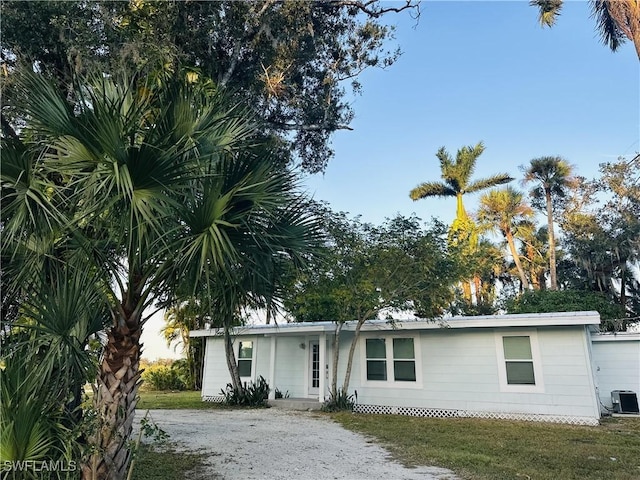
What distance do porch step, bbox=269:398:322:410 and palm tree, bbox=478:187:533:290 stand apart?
14.9 meters

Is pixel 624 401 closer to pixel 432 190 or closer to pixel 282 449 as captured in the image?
pixel 282 449

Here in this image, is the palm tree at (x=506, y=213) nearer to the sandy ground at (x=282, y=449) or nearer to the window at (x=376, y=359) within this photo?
the window at (x=376, y=359)

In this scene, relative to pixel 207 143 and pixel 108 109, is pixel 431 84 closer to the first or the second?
pixel 207 143

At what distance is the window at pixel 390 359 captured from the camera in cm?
1159

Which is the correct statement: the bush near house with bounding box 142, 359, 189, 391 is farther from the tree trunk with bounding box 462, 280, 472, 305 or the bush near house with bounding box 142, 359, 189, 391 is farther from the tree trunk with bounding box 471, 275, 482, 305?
the tree trunk with bounding box 471, 275, 482, 305

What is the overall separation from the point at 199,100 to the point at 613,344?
13.4 m

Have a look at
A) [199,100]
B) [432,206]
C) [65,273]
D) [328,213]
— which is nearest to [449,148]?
[432,206]

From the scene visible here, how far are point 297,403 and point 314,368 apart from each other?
5.07 ft

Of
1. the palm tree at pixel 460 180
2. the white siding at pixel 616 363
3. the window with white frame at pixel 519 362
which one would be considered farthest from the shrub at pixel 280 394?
the palm tree at pixel 460 180

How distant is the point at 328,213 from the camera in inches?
450

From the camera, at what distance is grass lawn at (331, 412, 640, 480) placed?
5258mm

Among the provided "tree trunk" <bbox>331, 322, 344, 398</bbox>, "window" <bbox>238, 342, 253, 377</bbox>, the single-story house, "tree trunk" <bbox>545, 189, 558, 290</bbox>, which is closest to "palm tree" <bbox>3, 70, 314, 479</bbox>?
the single-story house

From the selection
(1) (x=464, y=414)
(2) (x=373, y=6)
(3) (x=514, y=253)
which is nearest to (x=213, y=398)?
(1) (x=464, y=414)

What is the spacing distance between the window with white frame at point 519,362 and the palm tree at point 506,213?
12866 millimetres
